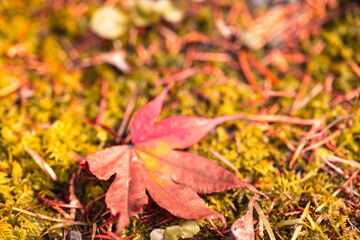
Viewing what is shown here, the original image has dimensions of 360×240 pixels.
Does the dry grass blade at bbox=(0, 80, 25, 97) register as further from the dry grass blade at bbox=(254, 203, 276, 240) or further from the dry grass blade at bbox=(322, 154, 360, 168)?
the dry grass blade at bbox=(322, 154, 360, 168)

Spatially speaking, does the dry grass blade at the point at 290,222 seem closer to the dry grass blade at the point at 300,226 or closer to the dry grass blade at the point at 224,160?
the dry grass blade at the point at 300,226

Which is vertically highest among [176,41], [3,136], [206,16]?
[206,16]

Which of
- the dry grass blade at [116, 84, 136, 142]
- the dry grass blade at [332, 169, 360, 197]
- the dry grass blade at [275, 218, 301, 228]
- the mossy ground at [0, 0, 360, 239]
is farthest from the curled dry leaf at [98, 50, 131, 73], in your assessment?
the dry grass blade at [332, 169, 360, 197]

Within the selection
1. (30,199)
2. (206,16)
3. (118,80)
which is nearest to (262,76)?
(206,16)

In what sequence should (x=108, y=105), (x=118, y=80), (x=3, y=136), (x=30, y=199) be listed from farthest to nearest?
(x=118, y=80) < (x=108, y=105) < (x=3, y=136) < (x=30, y=199)

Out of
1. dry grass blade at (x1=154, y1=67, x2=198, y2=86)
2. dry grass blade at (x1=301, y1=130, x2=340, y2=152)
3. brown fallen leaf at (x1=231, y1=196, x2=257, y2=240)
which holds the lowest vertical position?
brown fallen leaf at (x1=231, y1=196, x2=257, y2=240)

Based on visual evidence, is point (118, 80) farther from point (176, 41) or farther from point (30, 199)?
point (30, 199)

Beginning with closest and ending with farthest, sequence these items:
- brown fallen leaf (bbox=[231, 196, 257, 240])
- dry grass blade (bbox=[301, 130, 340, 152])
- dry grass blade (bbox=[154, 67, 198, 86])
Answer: brown fallen leaf (bbox=[231, 196, 257, 240]) → dry grass blade (bbox=[301, 130, 340, 152]) → dry grass blade (bbox=[154, 67, 198, 86])
